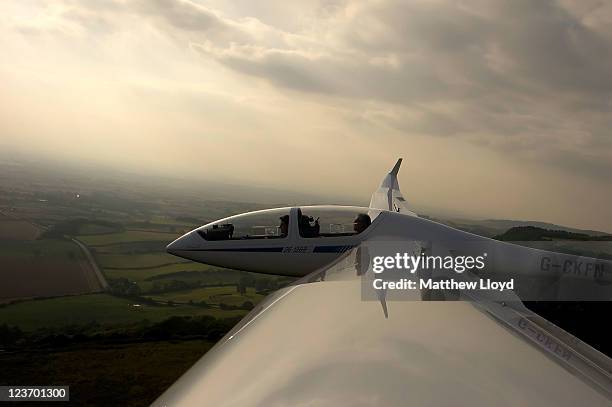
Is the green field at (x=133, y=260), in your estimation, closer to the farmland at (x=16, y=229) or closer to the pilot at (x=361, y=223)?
the farmland at (x=16, y=229)

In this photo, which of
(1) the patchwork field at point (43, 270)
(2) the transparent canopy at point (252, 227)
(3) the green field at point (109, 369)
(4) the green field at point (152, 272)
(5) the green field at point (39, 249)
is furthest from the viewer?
(5) the green field at point (39, 249)

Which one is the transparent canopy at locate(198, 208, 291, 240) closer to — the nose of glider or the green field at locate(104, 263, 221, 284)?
the nose of glider

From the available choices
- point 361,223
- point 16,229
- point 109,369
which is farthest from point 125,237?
point 361,223

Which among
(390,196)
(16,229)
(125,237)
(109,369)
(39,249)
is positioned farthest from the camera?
(125,237)

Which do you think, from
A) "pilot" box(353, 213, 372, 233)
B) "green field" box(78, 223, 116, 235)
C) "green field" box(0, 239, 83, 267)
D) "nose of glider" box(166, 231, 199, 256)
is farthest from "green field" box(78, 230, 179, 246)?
"pilot" box(353, 213, 372, 233)

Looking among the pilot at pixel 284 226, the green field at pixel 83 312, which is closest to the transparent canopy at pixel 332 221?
the pilot at pixel 284 226

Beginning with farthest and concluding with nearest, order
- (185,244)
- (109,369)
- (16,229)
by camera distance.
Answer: (16,229), (185,244), (109,369)

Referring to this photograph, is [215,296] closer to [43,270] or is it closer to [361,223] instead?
[43,270]
